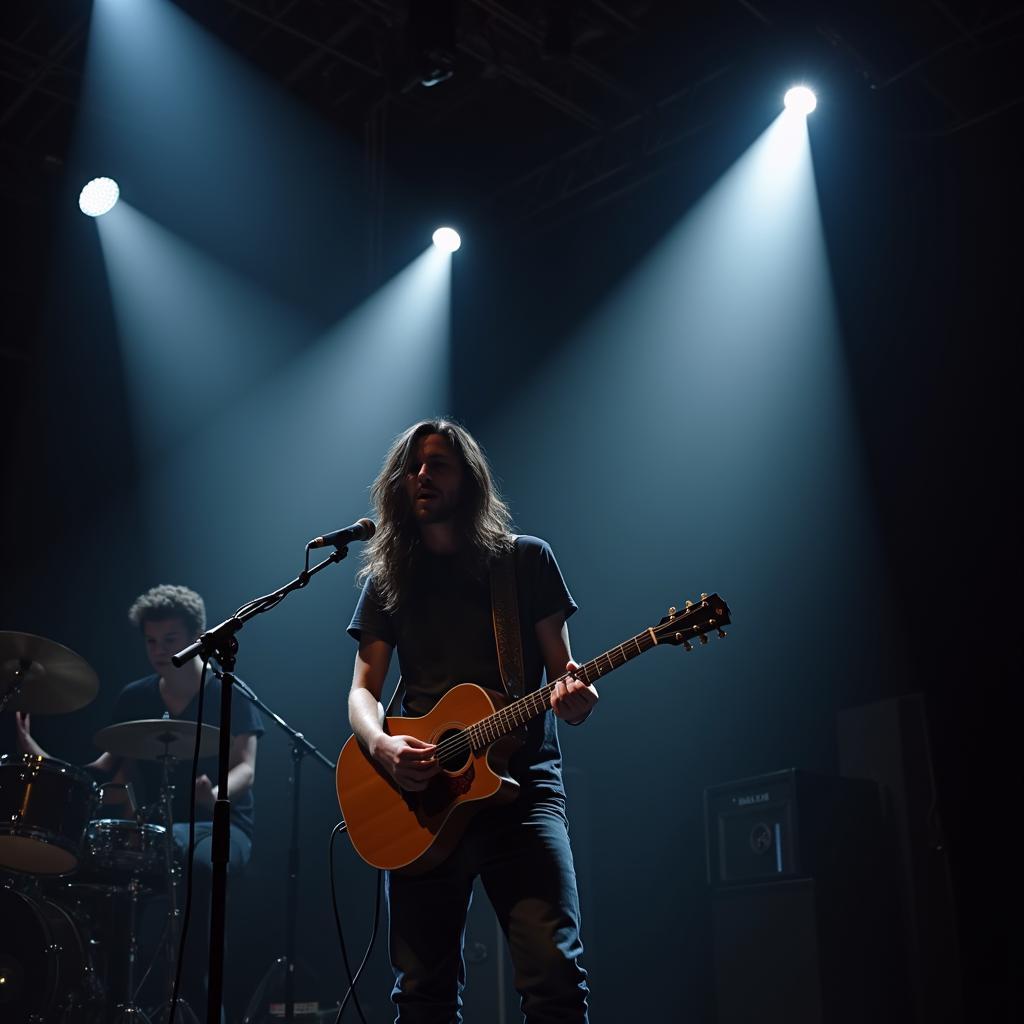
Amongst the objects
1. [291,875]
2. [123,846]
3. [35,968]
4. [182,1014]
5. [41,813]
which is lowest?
[182,1014]

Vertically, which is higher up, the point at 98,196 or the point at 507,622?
the point at 98,196

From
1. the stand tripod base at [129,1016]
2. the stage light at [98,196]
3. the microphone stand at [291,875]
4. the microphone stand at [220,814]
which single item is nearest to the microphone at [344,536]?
the microphone stand at [220,814]

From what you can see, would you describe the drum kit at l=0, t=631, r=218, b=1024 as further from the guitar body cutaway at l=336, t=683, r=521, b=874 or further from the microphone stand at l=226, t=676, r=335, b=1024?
the guitar body cutaway at l=336, t=683, r=521, b=874

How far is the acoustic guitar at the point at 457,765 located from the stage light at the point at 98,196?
4.90m

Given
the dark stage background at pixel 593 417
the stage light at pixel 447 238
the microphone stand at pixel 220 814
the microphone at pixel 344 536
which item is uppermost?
the stage light at pixel 447 238

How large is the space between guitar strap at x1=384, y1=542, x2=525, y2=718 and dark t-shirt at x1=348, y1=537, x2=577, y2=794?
0.08 feet

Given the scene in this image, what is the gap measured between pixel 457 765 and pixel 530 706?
238 millimetres

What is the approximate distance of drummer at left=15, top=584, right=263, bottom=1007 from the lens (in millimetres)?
4945

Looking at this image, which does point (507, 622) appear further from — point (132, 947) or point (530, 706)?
point (132, 947)

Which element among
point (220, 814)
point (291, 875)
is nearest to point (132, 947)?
point (291, 875)

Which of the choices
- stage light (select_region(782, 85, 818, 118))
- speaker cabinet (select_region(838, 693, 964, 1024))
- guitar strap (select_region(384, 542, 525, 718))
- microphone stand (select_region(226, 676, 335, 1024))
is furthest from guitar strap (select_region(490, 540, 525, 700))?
stage light (select_region(782, 85, 818, 118))

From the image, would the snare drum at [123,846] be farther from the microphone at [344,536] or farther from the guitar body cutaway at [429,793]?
the microphone at [344,536]

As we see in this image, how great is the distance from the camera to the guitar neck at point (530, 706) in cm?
271

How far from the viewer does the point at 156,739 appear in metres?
4.76
